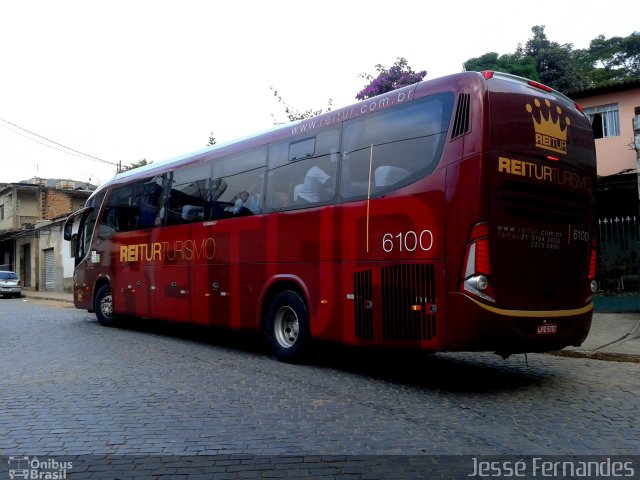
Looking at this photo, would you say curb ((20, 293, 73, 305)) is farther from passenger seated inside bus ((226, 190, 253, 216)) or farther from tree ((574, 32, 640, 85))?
tree ((574, 32, 640, 85))

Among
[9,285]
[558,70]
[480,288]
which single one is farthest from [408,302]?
[9,285]

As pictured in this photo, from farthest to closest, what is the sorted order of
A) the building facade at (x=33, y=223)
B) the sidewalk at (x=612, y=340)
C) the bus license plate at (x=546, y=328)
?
the building facade at (x=33, y=223)
the sidewalk at (x=612, y=340)
the bus license plate at (x=546, y=328)

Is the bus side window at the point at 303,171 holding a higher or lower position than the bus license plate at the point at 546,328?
higher

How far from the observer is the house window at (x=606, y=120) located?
17672 millimetres

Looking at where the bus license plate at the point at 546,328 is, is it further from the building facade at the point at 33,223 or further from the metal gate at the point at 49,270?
the building facade at the point at 33,223

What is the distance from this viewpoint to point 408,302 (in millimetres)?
6168

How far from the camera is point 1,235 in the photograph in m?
36.9

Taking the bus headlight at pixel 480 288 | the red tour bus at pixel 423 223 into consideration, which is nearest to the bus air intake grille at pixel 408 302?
the red tour bus at pixel 423 223

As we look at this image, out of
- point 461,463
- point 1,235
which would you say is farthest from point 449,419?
point 1,235

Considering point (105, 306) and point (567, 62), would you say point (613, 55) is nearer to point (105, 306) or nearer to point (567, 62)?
point (567, 62)

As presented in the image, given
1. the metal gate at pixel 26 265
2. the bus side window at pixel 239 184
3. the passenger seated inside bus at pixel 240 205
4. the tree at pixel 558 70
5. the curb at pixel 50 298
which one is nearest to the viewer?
the bus side window at pixel 239 184

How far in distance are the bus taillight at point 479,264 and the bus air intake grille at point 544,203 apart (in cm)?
43

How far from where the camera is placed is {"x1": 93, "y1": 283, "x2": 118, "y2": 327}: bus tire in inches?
491

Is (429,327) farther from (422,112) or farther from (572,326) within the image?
(422,112)
